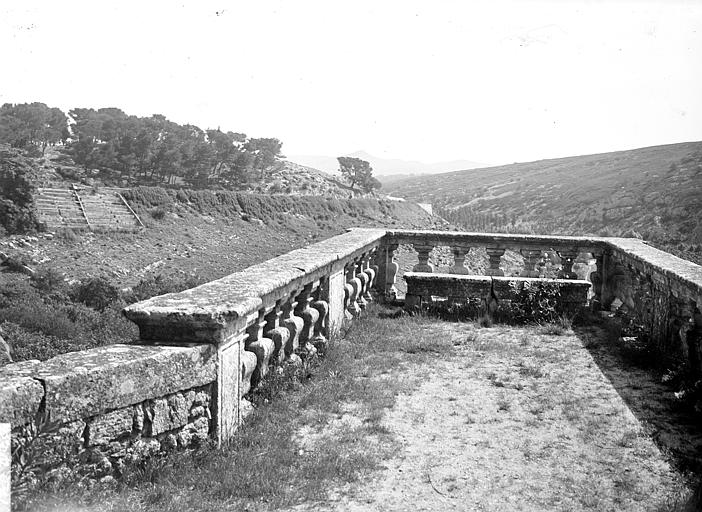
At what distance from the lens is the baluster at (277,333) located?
14.9 feet

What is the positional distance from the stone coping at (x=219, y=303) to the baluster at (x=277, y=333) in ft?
0.58

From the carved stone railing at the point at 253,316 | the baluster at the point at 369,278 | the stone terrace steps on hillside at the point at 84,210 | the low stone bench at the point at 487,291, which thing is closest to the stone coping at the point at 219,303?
the carved stone railing at the point at 253,316

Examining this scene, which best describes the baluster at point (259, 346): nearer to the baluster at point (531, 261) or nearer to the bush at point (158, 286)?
the baluster at point (531, 261)

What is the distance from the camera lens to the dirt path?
3141 mm

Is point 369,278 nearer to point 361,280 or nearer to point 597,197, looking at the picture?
point 361,280

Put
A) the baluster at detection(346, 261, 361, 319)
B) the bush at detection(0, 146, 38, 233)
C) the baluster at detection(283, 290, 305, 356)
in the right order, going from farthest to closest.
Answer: the bush at detection(0, 146, 38, 233) → the baluster at detection(346, 261, 361, 319) → the baluster at detection(283, 290, 305, 356)

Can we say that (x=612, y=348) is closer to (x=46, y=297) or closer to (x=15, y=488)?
(x=15, y=488)

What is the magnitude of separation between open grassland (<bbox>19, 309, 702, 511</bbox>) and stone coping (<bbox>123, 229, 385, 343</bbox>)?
0.66 meters

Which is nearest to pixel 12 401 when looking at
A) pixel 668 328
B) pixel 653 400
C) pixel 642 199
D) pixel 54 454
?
pixel 54 454

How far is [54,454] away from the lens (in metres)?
2.65

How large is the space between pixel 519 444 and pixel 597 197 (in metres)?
61.2

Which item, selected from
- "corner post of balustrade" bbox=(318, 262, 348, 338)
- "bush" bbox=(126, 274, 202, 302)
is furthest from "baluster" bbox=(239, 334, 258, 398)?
"bush" bbox=(126, 274, 202, 302)

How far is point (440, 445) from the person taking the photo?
3.81 m

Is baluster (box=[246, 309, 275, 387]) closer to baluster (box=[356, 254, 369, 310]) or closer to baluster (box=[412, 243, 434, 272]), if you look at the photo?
baluster (box=[356, 254, 369, 310])
